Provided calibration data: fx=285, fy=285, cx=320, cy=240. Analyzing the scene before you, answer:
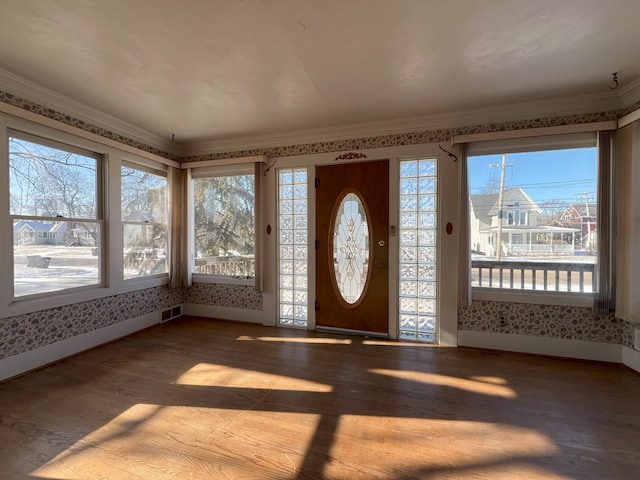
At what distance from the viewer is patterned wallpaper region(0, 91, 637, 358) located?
266 centimetres

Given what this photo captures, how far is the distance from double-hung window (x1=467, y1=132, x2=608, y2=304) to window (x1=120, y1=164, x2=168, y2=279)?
4132 mm

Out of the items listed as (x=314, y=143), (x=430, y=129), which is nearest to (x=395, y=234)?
(x=430, y=129)

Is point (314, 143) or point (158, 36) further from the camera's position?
point (314, 143)

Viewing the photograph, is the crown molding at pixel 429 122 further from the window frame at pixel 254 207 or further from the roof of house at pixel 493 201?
the roof of house at pixel 493 201

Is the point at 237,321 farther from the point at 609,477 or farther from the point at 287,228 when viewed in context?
the point at 609,477

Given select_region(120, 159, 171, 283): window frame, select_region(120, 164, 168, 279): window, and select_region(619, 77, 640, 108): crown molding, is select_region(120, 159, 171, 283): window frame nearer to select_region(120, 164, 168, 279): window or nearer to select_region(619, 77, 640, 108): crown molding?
select_region(120, 164, 168, 279): window

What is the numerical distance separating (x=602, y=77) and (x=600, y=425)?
2787 millimetres

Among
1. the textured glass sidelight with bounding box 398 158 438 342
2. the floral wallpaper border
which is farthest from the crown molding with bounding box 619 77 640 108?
the floral wallpaper border

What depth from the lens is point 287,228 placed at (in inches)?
158

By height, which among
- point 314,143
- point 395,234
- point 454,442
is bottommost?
point 454,442

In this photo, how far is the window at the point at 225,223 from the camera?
4.16m

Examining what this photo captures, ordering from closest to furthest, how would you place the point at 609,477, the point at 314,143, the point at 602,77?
the point at 609,477
the point at 602,77
the point at 314,143

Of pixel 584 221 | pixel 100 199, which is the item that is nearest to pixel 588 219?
pixel 584 221

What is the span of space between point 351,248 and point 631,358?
2.92 meters
